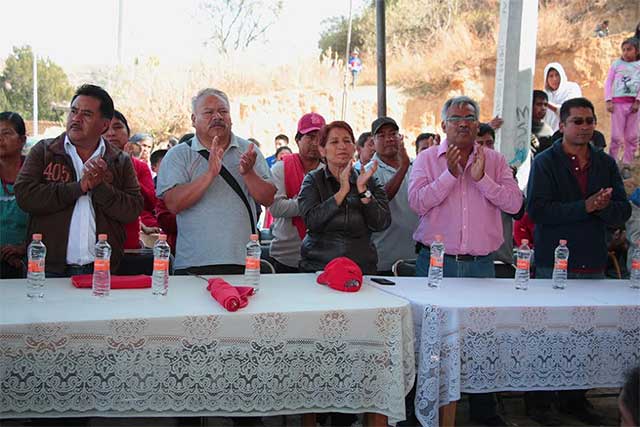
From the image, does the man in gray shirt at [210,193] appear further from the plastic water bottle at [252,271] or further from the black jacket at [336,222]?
the plastic water bottle at [252,271]

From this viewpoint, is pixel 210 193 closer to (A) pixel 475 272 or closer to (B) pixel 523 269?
(A) pixel 475 272

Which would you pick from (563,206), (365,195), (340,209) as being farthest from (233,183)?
(563,206)

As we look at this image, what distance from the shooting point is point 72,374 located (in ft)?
8.52

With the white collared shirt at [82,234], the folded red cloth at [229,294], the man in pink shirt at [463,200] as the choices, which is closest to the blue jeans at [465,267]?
the man in pink shirt at [463,200]

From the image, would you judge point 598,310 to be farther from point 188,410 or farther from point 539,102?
point 539,102

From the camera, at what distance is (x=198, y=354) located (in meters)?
2.74

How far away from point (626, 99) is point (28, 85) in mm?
17645

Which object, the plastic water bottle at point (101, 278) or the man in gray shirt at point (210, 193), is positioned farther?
the man in gray shirt at point (210, 193)

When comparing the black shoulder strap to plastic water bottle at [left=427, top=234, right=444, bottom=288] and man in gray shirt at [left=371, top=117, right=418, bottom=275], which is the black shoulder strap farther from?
man in gray shirt at [left=371, top=117, right=418, bottom=275]

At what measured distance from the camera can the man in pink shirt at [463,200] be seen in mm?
3941

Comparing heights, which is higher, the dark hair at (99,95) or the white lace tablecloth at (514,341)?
the dark hair at (99,95)

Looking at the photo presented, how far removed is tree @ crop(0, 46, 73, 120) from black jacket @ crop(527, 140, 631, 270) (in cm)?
1863

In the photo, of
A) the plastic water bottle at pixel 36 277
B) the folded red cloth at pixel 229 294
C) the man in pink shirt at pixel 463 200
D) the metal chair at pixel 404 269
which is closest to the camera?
the folded red cloth at pixel 229 294

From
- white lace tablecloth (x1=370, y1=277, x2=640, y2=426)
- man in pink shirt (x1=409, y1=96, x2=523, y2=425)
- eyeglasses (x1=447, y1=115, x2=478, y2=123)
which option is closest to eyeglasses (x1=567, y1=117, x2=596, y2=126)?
man in pink shirt (x1=409, y1=96, x2=523, y2=425)
